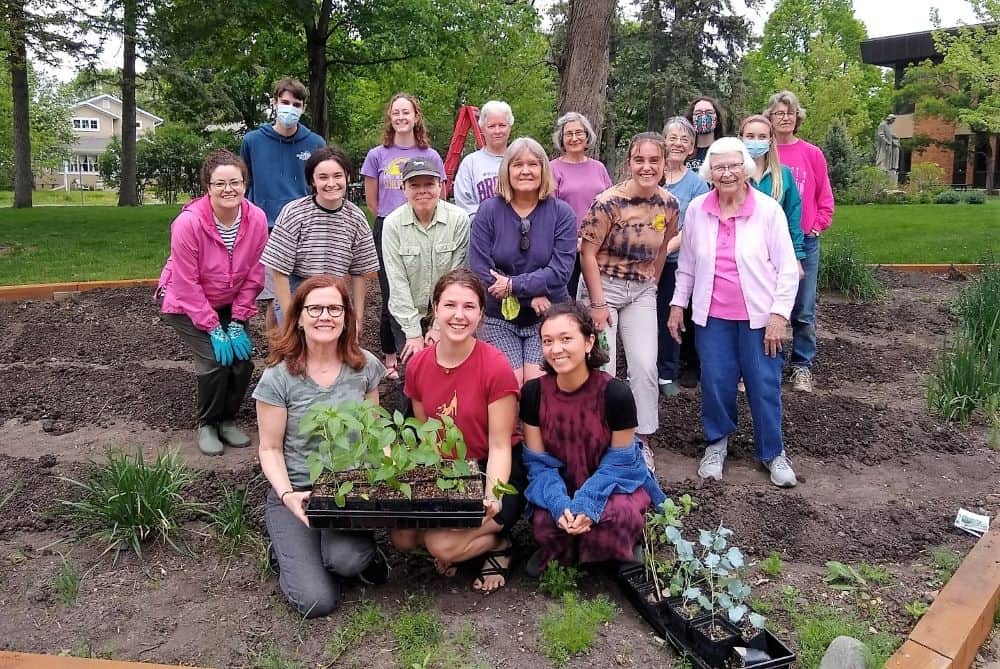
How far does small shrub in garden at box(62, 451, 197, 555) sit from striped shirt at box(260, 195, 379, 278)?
4.21 ft

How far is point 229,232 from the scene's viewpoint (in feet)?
14.5

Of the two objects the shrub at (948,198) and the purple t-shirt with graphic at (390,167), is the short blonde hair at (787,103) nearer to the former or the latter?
the purple t-shirt with graphic at (390,167)

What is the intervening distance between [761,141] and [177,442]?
394cm

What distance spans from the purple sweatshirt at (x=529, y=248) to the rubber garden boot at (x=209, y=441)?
182cm

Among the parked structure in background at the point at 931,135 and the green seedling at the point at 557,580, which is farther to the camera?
the parked structure in background at the point at 931,135

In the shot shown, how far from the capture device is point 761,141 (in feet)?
15.7

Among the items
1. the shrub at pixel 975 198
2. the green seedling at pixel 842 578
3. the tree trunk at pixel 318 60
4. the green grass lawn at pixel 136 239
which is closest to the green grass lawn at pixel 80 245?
the green grass lawn at pixel 136 239

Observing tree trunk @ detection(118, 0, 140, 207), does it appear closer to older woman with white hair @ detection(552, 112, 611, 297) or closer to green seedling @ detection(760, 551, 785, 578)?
older woman with white hair @ detection(552, 112, 611, 297)

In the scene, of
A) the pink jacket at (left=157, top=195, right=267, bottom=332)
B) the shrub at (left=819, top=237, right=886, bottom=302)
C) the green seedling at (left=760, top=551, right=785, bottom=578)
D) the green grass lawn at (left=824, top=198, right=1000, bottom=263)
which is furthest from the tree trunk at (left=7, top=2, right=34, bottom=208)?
the green seedling at (left=760, top=551, right=785, bottom=578)

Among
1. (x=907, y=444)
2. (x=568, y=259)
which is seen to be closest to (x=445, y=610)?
(x=568, y=259)

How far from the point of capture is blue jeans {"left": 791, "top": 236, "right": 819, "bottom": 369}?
5.63 m

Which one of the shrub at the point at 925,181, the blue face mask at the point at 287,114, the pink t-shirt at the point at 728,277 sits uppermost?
the shrub at the point at 925,181

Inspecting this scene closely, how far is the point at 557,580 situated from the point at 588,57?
5.53m

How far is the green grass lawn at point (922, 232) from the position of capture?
38.0 feet
